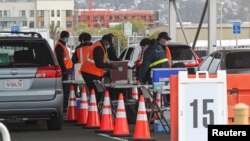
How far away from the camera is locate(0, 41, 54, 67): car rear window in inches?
623

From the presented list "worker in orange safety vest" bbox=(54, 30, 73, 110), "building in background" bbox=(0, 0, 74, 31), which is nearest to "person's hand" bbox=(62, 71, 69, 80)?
"worker in orange safety vest" bbox=(54, 30, 73, 110)

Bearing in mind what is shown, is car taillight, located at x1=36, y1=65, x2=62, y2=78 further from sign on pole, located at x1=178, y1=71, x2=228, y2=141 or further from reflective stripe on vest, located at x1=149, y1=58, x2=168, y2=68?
sign on pole, located at x1=178, y1=71, x2=228, y2=141

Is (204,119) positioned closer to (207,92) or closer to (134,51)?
(207,92)

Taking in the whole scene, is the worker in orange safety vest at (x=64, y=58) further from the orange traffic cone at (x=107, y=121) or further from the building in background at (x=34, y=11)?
the building in background at (x=34, y=11)

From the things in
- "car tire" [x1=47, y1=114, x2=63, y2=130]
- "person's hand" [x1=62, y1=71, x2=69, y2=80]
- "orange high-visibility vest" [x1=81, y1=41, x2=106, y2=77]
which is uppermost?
"orange high-visibility vest" [x1=81, y1=41, x2=106, y2=77]

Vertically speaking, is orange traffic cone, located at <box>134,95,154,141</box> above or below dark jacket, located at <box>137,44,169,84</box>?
below

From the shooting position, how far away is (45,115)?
15.7 meters

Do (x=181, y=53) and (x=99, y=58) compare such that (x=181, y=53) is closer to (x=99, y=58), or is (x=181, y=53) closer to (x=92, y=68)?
(x=92, y=68)

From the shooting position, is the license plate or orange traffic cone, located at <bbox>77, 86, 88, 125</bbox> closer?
the license plate

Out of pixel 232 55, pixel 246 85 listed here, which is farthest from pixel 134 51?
pixel 246 85

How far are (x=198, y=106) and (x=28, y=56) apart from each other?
612 cm

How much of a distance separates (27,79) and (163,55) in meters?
3.28

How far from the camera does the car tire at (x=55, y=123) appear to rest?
16.1 metres

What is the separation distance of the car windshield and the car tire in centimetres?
396
